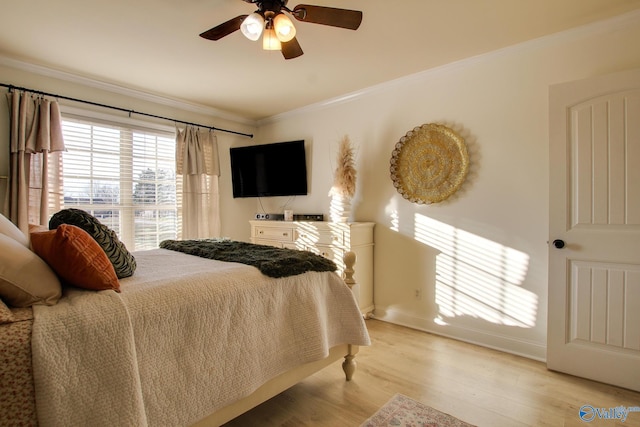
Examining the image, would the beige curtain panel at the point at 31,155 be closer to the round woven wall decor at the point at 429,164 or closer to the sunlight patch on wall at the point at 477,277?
the round woven wall decor at the point at 429,164

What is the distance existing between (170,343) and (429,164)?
8.62 ft

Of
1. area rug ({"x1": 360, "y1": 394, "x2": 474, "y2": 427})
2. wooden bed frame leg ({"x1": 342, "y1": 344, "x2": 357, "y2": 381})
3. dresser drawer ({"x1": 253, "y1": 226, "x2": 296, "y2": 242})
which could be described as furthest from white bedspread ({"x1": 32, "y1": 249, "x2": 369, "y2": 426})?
dresser drawer ({"x1": 253, "y1": 226, "x2": 296, "y2": 242})

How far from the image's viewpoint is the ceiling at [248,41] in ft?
7.02

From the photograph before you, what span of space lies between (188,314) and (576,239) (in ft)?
8.23

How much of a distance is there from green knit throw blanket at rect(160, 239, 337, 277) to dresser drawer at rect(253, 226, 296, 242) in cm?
121

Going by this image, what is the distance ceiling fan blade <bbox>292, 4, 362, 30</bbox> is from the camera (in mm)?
1746

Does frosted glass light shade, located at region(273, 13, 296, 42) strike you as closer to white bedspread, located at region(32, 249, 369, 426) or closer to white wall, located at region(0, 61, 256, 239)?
white bedspread, located at region(32, 249, 369, 426)

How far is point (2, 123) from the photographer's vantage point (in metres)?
2.86

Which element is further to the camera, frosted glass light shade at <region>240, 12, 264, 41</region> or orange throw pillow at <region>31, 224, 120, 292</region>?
frosted glass light shade at <region>240, 12, 264, 41</region>

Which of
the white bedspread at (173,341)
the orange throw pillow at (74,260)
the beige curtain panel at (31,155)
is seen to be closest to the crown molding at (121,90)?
the beige curtain panel at (31,155)

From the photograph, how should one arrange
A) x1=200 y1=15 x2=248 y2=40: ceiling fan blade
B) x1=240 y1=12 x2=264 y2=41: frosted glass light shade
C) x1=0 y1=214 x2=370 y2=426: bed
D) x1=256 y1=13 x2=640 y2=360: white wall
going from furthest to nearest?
x1=256 y1=13 x2=640 y2=360: white wall
x1=200 y1=15 x2=248 y2=40: ceiling fan blade
x1=240 y1=12 x2=264 y2=41: frosted glass light shade
x1=0 y1=214 x2=370 y2=426: bed

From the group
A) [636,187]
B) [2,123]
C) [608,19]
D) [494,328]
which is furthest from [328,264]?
[2,123]

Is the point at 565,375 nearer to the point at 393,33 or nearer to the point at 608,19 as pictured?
the point at 608,19

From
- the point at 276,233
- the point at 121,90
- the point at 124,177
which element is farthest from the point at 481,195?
the point at 121,90
